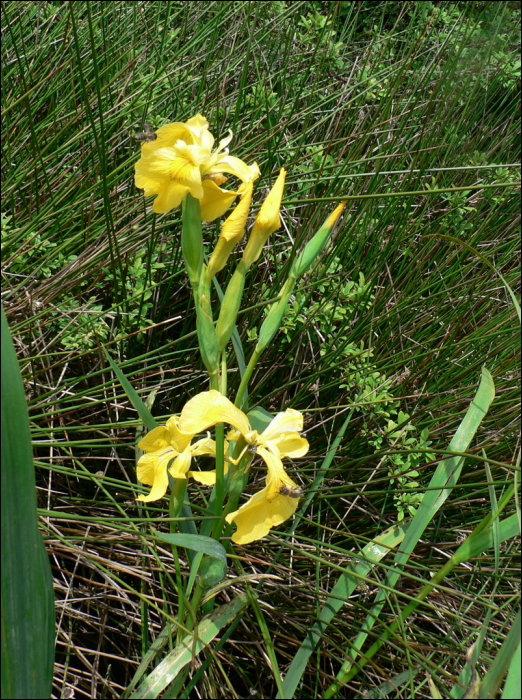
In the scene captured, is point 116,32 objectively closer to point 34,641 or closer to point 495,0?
point 495,0

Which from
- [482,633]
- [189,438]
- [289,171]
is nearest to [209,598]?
[189,438]

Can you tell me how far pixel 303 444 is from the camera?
24.7 inches

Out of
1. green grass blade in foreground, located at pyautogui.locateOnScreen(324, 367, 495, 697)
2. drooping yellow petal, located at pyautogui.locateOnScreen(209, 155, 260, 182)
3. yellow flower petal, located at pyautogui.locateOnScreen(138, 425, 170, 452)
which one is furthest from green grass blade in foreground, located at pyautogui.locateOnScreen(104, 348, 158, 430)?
green grass blade in foreground, located at pyautogui.locateOnScreen(324, 367, 495, 697)

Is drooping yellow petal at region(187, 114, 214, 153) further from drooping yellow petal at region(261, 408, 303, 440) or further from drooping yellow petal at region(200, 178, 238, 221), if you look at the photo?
drooping yellow petal at region(261, 408, 303, 440)

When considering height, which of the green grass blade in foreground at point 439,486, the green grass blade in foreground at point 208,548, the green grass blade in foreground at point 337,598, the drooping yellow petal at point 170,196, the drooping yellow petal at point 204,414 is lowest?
the green grass blade in foreground at point 337,598

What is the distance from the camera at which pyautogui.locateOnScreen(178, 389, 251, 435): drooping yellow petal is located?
0.58m

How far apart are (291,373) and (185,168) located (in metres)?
0.69

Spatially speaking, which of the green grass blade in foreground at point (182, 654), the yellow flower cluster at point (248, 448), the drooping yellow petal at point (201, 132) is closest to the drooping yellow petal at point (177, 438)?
the yellow flower cluster at point (248, 448)

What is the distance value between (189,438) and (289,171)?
0.98 meters

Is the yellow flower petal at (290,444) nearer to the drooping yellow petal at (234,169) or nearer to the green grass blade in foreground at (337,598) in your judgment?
the green grass blade in foreground at (337,598)

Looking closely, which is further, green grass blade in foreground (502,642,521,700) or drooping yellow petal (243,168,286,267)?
drooping yellow petal (243,168,286,267)

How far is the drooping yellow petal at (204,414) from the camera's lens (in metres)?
0.58

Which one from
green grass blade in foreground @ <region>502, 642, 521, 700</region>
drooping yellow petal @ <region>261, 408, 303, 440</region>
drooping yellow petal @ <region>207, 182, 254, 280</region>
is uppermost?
drooping yellow petal @ <region>207, 182, 254, 280</region>

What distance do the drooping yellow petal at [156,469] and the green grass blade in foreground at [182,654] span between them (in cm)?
16
